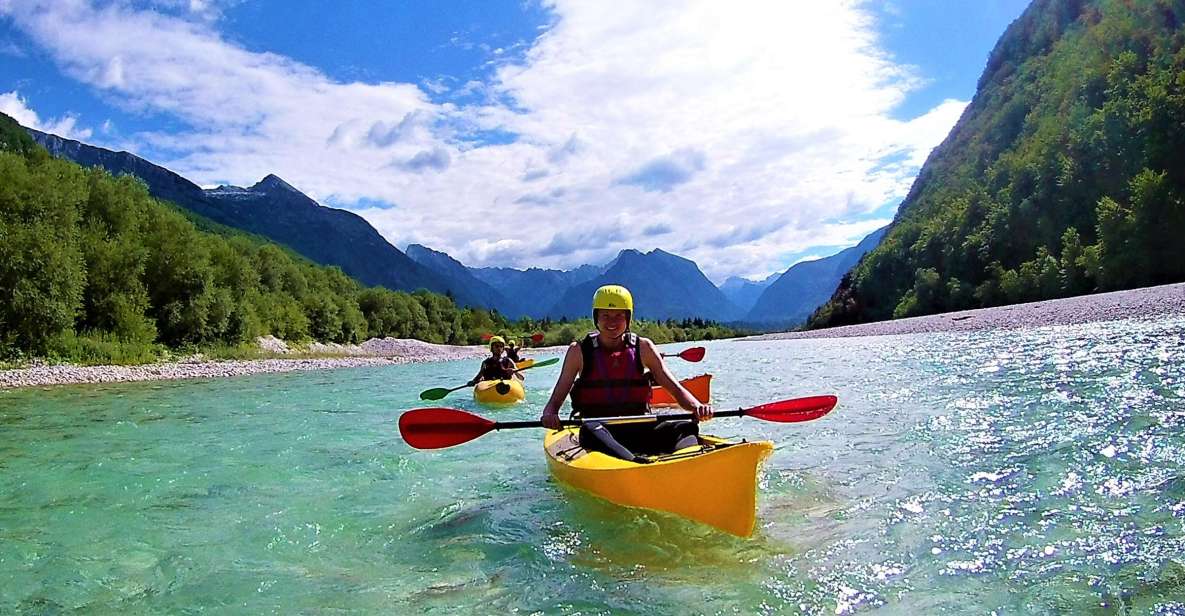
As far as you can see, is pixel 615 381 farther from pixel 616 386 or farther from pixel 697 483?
pixel 697 483

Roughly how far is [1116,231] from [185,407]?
4481 cm

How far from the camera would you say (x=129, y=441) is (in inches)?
443

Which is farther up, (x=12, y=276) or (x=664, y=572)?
(x=12, y=276)

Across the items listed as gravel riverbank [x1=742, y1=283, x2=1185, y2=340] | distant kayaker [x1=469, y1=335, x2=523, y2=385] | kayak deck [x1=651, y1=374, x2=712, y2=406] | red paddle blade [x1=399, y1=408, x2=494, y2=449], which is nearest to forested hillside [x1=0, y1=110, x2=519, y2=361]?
distant kayaker [x1=469, y1=335, x2=523, y2=385]

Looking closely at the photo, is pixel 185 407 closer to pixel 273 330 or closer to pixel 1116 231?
pixel 273 330

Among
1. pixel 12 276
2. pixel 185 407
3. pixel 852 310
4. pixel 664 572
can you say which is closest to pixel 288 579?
pixel 664 572

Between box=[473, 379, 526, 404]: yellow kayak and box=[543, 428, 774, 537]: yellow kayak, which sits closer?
box=[543, 428, 774, 537]: yellow kayak

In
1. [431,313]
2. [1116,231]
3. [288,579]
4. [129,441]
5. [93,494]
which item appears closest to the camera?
[288,579]

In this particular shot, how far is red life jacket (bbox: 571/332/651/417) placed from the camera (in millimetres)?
6852

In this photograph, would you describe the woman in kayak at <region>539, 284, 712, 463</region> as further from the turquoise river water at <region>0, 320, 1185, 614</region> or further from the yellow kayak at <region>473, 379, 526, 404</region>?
the yellow kayak at <region>473, 379, 526, 404</region>

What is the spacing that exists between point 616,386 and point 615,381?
2.0 inches

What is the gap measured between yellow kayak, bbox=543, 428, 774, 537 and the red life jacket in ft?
2.72

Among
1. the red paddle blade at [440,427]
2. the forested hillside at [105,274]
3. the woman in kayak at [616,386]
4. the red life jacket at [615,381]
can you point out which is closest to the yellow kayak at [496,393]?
the red paddle blade at [440,427]

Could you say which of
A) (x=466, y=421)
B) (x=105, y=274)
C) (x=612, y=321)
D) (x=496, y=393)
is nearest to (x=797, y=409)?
(x=612, y=321)
